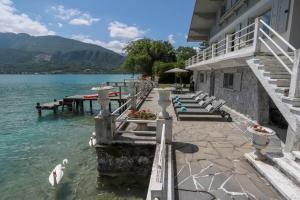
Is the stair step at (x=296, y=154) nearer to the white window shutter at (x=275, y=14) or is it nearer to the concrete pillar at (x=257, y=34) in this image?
the concrete pillar at (x=257, y=34)

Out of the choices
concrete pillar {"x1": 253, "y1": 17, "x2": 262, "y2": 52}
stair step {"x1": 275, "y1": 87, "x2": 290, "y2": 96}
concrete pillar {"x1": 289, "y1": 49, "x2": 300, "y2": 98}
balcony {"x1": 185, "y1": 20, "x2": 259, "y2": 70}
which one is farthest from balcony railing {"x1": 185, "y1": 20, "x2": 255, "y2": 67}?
concrete pillar {"x1": 289, "y1": 49, "x2": 300, "y2": 98}

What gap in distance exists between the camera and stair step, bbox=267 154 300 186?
188 inches

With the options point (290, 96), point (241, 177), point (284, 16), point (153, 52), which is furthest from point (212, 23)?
point (153, 52)

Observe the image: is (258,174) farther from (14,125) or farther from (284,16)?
(14,125)

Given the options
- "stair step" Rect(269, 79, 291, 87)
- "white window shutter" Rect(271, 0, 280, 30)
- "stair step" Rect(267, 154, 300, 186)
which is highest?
"white window shutter" Rect(271, 0, 280, 30)

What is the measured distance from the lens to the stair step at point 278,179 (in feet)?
14.6

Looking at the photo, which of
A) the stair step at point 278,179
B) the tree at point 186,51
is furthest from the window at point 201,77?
the tree at point 186,51

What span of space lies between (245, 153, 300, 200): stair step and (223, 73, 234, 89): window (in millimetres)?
8732

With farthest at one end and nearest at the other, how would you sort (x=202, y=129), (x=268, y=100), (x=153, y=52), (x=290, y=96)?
(x=153, y=52)
(x=268, y=100)
(x=202, y=129)
(x=290, y=96)

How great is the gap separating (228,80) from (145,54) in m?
35.8

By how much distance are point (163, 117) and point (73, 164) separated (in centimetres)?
603

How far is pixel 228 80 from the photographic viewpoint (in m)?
14.6

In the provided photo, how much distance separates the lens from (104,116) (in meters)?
7.33

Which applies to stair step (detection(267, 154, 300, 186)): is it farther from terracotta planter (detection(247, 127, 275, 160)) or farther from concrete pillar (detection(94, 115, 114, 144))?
concrete pillar (detection(94, 115, 114, 144))
